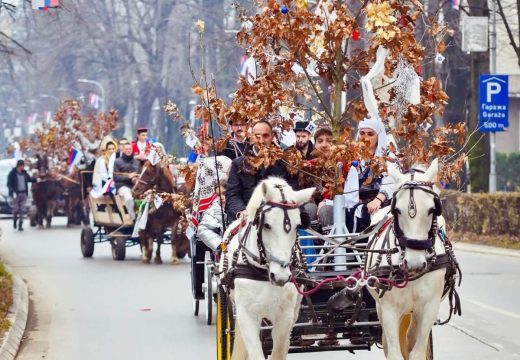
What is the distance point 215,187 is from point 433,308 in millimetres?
4145

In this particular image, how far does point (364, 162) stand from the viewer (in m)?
11.2

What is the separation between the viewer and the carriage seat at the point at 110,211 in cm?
2498

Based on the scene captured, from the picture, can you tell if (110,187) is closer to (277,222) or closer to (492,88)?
(492,88)

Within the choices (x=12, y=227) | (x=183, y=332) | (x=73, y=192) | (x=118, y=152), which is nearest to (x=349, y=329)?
(x=183, y=332)

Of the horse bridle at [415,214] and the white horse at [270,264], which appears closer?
the white horse at [270,264]

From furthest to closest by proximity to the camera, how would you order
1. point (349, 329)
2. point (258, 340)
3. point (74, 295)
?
1. point (74, 295)
2. point (349, 329)
3. point (258, 340)

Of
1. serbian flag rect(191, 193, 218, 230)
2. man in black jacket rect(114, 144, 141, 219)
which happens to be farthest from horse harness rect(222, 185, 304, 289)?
man in black jacket rect(114, 144, 141, 219)

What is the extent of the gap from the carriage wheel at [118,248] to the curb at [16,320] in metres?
5.35

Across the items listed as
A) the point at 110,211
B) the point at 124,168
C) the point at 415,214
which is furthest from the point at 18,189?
the point at 415,214

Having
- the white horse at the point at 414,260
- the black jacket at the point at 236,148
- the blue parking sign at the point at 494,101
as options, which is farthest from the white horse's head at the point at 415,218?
the blue parking sign at the point at 494,101

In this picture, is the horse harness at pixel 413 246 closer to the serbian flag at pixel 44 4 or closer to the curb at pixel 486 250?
the serbian flag at pixel 44 4

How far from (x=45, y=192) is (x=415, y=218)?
1225 inches

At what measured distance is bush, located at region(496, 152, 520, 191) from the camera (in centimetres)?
5338

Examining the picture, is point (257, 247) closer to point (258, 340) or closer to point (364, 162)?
point (258, 340)
